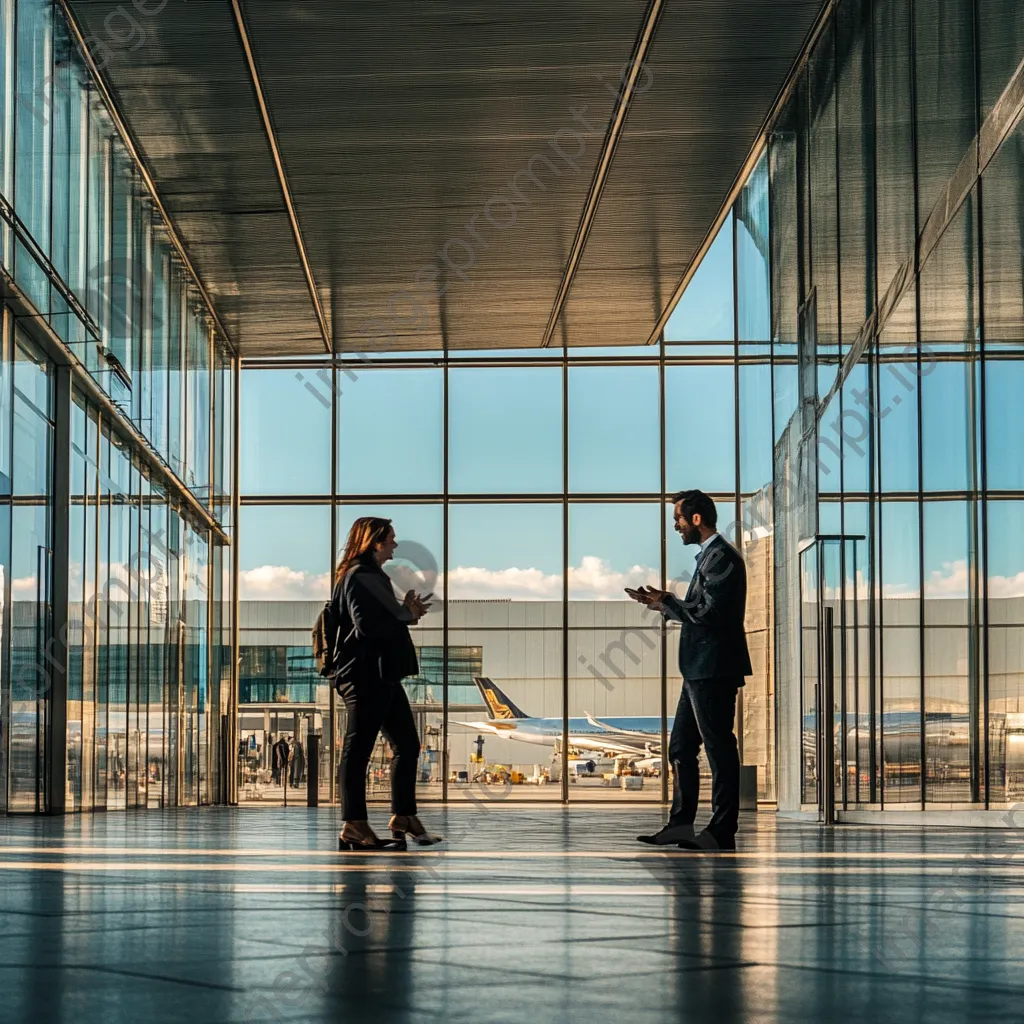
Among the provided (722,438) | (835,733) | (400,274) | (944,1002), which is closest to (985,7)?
(835,733)

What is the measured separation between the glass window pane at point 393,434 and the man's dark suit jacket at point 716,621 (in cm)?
1888

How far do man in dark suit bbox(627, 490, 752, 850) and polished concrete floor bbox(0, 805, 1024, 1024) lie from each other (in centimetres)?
78

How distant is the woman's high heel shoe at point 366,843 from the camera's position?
6652mm

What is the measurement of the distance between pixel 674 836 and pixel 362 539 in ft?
6.31

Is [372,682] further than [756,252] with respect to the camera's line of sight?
No

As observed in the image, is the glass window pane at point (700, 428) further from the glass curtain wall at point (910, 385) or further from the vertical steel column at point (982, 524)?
the vertical steel column at point (982, 524)

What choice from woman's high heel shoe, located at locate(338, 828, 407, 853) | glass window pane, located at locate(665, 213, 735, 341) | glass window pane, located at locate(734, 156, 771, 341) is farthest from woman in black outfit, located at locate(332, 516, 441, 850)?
glass window pane, located at locate(665, 213, 735, 341)

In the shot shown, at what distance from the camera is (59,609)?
1472 cm

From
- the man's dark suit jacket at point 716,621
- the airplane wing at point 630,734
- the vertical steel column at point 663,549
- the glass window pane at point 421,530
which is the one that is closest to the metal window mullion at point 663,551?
the vertical steel column at point 663,549

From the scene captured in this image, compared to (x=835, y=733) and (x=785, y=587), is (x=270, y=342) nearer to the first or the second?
(x=785, y=587)

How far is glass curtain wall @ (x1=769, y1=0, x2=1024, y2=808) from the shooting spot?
867 centimetres

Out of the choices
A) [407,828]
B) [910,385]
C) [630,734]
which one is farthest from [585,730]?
[407,828]

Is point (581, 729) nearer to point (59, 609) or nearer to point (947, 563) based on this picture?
point (59, 609)

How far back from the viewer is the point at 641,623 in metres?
25.7
